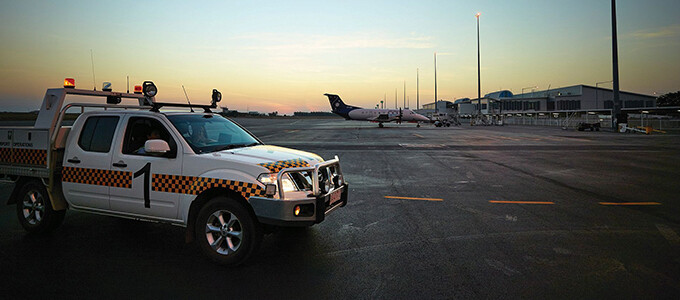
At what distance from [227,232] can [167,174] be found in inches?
41.4

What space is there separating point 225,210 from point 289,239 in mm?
1350

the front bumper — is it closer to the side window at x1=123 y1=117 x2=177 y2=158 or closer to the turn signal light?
the side window at x1=123 y1=117 x2=177 y2=158

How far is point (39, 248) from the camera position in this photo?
A: 17.5 feet

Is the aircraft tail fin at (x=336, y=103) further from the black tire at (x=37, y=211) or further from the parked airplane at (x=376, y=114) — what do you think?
the black tire at (x=37, y=211)

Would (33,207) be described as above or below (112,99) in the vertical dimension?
below

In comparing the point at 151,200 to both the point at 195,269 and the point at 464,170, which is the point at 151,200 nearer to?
the point at 195,269

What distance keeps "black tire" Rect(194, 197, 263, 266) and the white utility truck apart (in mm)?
11

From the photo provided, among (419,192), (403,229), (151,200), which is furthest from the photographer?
(419,192)

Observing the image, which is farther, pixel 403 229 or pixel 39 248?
pixel 403 229

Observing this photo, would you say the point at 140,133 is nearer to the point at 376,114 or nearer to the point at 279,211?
the point at 279,211

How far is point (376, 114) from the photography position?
57312mm

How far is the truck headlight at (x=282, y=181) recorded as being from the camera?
4555 millimetres

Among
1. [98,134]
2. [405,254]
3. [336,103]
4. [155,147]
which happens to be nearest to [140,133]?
[98,134]

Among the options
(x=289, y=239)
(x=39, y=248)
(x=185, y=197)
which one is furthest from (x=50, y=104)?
(x=289, y=239)
